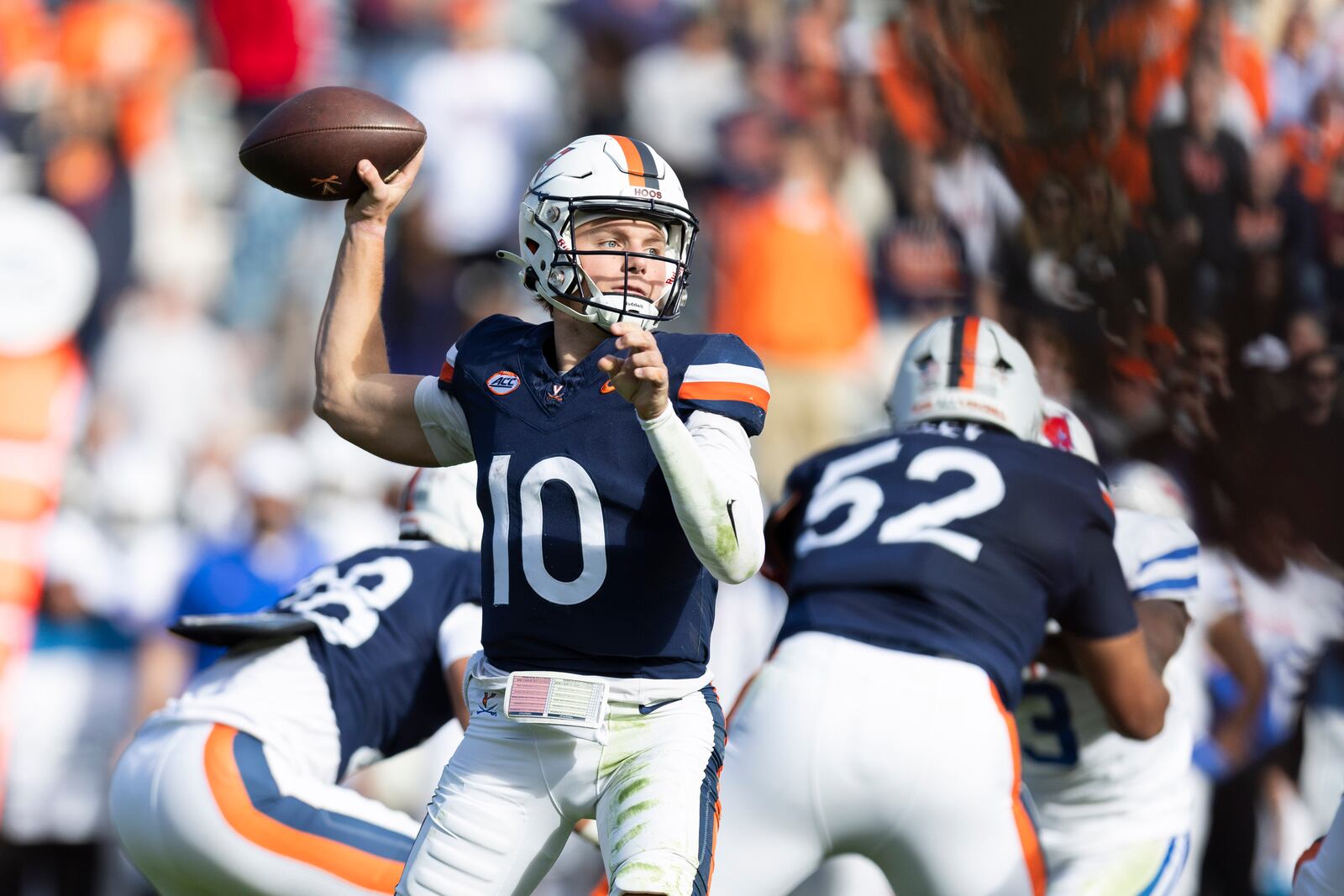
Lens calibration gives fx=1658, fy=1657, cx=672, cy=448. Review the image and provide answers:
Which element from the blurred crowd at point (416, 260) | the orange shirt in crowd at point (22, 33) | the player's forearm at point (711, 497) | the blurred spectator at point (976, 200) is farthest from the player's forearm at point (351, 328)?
the orange shirt in crowd at point (22, 33)

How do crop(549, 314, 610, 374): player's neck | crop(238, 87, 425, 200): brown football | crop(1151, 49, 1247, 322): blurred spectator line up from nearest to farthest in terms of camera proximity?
1. crop(549, 314, 610, 374): player's neck
2. crop(238, 87, 425, 200): brown football
3. crop(1151, 49, 1247, 322): blurred spectator

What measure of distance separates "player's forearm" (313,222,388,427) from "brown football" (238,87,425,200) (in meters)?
0.11

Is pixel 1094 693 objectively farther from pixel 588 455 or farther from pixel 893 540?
pixel 588 455

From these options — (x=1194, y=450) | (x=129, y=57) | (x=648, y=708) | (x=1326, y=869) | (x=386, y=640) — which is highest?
(x=129, y=57)

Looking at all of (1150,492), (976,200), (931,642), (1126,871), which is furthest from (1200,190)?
(976,200)

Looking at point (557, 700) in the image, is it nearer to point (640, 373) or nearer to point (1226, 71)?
point (640, 373)

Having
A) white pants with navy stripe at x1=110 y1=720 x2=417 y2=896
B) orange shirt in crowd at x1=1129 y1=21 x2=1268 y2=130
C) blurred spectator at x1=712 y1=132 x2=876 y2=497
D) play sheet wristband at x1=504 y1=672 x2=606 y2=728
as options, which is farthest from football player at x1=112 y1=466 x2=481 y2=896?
blurred spectator at x1=712 y1=132 x2=876 y2=497

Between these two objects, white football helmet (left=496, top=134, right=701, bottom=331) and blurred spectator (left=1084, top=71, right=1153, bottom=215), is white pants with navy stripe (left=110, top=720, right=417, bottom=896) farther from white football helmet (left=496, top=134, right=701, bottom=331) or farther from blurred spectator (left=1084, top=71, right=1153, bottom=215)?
blurred spectator (left=1084, top=71, right=1153, bottom=215)

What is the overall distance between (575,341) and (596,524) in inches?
15.2

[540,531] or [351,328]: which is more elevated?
[351,328]

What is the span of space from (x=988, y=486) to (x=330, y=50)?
5704mm

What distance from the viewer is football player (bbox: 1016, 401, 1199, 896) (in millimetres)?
4355

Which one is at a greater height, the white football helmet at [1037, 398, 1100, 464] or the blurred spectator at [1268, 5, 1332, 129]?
the blurred spectator at [1268, 5, 1332, 129]

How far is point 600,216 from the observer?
304cm
